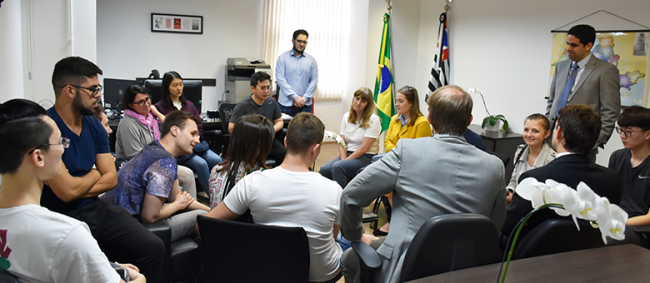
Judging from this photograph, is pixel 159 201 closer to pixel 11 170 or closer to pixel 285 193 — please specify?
pixel 285 193

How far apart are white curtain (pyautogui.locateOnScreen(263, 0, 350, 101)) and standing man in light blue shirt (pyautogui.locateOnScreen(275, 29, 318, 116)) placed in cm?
74

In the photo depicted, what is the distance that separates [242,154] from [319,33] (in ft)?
15.8

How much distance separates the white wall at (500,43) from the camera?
471cm

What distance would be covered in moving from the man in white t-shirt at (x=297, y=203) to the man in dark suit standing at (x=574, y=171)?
756 mm

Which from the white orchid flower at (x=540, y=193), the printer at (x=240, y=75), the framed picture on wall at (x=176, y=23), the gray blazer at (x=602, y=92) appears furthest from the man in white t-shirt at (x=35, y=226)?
the framed picture on wall at (x=176, y=23)

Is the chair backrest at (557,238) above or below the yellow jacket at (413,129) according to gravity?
below

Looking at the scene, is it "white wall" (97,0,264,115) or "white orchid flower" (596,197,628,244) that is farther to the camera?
"white wall" (97,0,264,115)


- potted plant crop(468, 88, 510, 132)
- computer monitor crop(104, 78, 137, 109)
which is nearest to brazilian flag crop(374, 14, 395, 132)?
potted plant crop(468, 88, 510, 132)

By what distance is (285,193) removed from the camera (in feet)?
5.81

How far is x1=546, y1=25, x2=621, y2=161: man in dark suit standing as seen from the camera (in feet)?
10.4

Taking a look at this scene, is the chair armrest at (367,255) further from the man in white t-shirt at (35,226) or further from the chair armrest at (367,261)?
the man in white t-shirt at (35,226)

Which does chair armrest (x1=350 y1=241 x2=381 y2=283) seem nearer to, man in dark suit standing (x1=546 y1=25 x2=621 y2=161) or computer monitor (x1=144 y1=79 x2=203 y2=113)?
man in dark suit standing (x1=546 y1=25 x2=621 y2=161)

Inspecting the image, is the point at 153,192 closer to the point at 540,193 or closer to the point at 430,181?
the point at 430,181

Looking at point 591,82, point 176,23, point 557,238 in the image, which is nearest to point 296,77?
point 176,23
